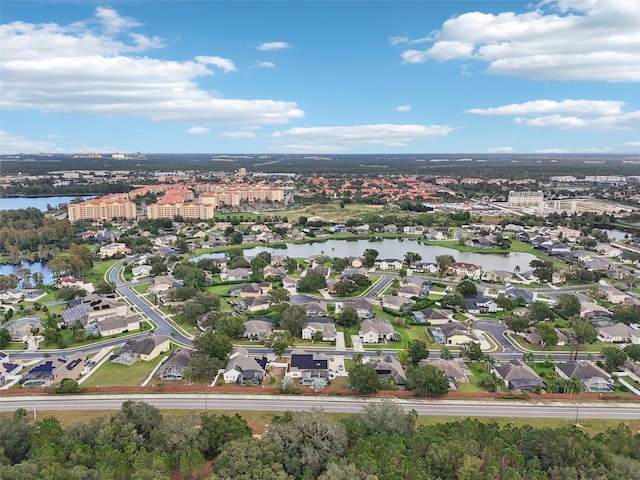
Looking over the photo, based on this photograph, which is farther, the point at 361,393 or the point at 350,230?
the point at 350,230

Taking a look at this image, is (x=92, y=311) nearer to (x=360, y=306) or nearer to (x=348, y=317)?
(x=348, y=317)

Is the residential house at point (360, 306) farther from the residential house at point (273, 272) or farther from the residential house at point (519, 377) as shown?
the residential house at point (519, 377)

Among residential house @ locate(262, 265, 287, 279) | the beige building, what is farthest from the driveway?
the beige building

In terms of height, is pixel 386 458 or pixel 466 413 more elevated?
pixel 386 458

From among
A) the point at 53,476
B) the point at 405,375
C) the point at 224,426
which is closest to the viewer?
the point at 53,476

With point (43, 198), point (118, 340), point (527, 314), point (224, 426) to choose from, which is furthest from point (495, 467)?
point (43, 198)

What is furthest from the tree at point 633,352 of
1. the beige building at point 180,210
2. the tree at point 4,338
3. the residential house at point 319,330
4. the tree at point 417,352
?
the beige building at point 180,210

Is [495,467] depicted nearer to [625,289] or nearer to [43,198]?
[625,289]
